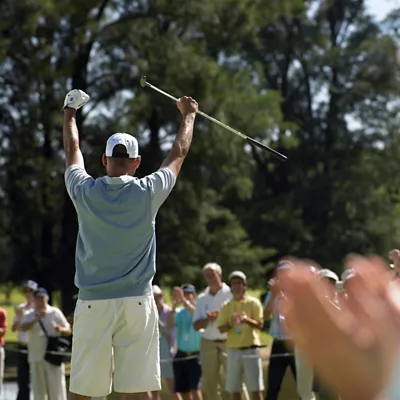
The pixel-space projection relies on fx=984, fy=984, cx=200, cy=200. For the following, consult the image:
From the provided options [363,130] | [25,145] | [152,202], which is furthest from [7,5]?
[152,202]

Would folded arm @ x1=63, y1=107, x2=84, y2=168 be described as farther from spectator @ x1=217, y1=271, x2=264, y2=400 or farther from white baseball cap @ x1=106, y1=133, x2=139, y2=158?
spectator @ x1=217, y1=271, x2=264, y2=400

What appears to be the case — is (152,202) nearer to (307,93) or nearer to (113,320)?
(113,320)

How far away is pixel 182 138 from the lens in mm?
5789

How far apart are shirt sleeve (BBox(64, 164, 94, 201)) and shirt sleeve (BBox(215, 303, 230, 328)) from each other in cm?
575

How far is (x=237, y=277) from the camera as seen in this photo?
11.5 metres

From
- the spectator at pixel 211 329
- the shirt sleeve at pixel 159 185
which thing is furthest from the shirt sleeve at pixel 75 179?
the spectator at pixel 211 329

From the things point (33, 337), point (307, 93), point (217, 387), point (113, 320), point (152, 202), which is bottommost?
point (217, 387)

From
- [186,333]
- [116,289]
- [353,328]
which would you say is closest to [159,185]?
[116,289]

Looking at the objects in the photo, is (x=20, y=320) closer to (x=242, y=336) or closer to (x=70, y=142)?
(x=242, y=336)

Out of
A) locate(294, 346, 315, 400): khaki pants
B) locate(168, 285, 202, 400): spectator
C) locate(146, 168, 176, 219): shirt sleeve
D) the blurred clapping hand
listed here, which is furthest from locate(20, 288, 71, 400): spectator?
the blurred clapping hand

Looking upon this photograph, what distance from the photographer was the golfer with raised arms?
18.2 ft

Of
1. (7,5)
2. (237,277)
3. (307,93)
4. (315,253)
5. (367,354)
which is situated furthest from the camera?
(307,93)

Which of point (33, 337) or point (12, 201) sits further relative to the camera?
point (12, 201)

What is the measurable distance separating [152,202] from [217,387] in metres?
7.86
